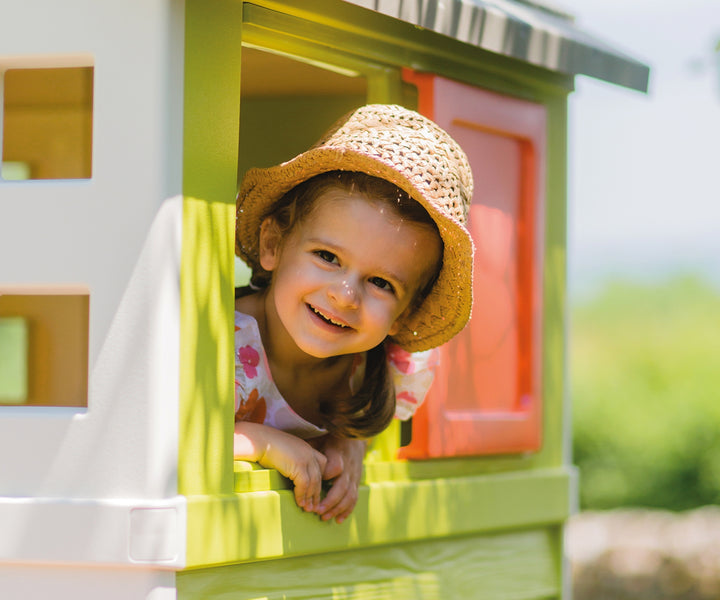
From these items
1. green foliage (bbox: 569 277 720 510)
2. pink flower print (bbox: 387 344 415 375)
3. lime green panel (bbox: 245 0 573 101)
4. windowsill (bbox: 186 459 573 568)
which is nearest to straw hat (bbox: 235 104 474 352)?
pink flower print (bbox: 387 344 415 375)

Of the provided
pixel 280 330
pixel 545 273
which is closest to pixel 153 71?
pixel 280 330

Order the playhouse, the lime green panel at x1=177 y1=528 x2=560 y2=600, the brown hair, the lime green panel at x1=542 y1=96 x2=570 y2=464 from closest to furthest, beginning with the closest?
the playhouse, the lime green panel at x1=177 y1=528 x2=560 y2=600, the brown hair, the lime green panel at x1=542 y1=96 x2=570 y2=464

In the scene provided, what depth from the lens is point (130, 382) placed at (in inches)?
99.2

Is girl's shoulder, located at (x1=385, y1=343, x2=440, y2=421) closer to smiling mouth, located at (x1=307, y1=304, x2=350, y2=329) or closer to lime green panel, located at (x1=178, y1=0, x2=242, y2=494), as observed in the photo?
smiling mouth, located at (x1=307, y1=304, x2=350, y2=329)

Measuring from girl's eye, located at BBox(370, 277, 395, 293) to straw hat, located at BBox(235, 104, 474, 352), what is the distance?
6.7 inches

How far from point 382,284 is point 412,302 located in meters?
0.25

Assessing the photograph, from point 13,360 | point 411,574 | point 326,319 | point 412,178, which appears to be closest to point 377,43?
point 412,178

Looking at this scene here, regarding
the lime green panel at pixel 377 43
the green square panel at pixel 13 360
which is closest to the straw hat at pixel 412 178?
the lime green panel at pixel 377 43

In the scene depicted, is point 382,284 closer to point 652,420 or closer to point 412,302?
point 412,302

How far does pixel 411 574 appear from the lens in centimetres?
327

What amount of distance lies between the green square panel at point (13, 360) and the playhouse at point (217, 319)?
1023 millimetres

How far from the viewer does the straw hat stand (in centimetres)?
280

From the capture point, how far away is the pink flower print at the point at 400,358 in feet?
11.0

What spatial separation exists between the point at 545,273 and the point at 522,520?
86 cm
